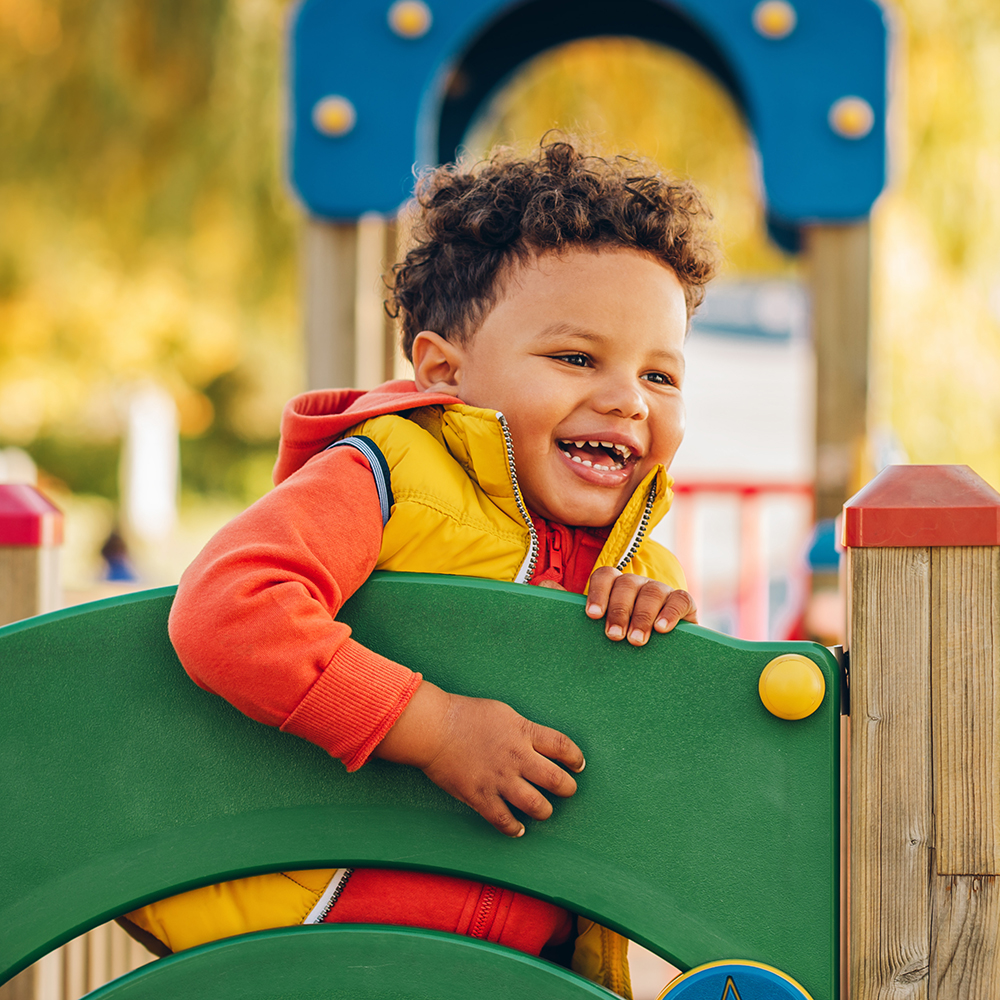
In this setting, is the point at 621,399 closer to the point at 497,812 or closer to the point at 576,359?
the point at 576,359

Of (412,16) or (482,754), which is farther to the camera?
(412,16)

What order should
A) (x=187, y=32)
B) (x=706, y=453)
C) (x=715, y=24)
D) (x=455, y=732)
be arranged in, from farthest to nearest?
→ (x=706, y=453), (x=187, y=32), (x=715, y=24), (x=455, y=732)

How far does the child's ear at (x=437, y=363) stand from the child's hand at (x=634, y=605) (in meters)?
0.33

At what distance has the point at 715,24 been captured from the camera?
2.20 m

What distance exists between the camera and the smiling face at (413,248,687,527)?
105cm

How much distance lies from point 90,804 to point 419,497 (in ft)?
1.26

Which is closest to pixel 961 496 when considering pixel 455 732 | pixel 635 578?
pixel 635 578

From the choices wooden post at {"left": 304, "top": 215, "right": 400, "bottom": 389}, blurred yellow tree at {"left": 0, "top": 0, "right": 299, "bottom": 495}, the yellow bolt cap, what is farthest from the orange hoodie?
blurred yellow tree at {"left": 0, "top": 0, "right": 299, "bottom": 495}

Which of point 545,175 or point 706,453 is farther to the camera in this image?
point 706,453

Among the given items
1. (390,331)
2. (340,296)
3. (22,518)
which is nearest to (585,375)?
(22,518)

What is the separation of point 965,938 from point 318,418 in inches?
28.2

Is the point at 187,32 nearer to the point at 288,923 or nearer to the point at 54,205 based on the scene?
the point at 54,205

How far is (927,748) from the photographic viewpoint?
854 mm

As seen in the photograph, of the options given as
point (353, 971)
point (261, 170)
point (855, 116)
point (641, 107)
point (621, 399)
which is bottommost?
point (353, 971)
